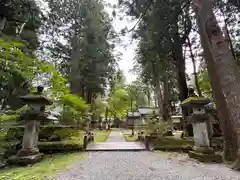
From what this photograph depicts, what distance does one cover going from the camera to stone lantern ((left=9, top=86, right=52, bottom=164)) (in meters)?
4.05

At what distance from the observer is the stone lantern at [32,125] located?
4050 millimetres

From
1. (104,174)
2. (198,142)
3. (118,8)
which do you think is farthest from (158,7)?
(104,174)

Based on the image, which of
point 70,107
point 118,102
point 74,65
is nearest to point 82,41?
point 74,65

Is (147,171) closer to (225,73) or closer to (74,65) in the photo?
(225,73)

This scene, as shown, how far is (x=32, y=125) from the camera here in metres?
4.38

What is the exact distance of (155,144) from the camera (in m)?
6.42

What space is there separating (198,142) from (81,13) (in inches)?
471

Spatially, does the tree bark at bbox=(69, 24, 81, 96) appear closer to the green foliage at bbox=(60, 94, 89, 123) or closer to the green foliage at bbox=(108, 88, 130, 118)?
the green foliage at bbox=(60, 94, 89, 123)

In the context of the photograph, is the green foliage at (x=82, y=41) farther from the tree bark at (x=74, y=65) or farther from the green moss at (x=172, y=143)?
the green moss at (x=172, y=143)

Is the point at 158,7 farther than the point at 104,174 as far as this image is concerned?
Yes

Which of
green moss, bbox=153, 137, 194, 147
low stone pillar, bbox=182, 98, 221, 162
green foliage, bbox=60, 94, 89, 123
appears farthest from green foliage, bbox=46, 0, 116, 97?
low stone pillar, bbox=182, 98, 221, 162

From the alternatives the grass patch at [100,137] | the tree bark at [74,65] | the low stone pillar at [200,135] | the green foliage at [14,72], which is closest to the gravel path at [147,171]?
the low stone pillar at [200,135]

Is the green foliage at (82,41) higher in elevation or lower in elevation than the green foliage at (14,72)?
higher

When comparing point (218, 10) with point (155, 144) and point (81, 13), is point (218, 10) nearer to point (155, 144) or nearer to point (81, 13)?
Answer: point (155, 144)
